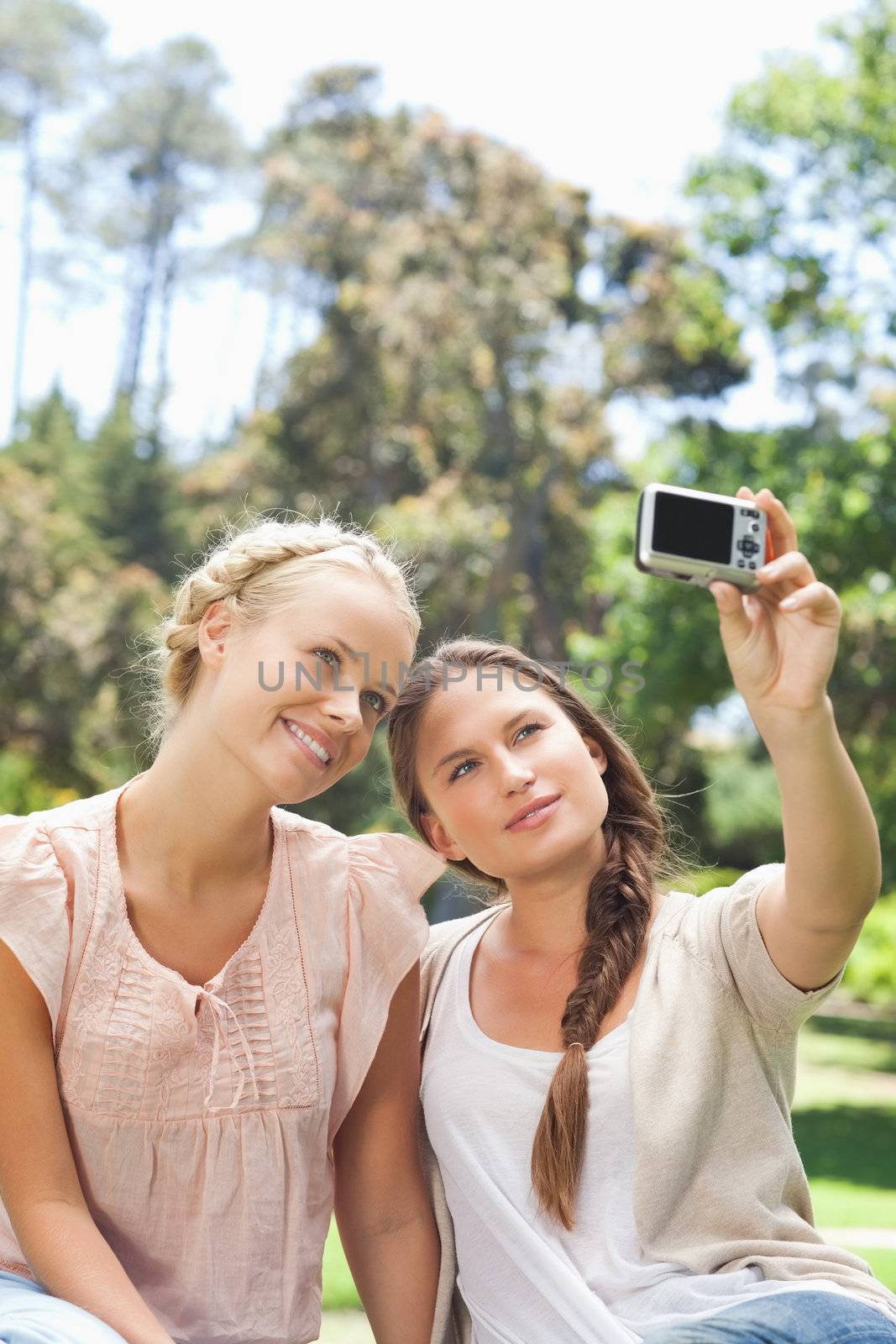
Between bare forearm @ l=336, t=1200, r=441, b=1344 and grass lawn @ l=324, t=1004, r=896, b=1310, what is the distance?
2746mm

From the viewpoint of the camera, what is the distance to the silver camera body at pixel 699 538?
6.77ft

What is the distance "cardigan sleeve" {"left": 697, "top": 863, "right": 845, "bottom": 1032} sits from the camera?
2.24 meters

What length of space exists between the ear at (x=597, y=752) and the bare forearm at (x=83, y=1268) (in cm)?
129

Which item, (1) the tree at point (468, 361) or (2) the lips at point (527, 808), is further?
(1) the tree at point (468, 361)

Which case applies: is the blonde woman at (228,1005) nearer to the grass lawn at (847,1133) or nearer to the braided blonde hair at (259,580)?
the braided blonde hair at (259,580)

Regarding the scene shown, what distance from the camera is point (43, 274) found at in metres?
33.4

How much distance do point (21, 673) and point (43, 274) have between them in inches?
657

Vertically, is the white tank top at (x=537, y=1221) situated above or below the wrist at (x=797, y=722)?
below

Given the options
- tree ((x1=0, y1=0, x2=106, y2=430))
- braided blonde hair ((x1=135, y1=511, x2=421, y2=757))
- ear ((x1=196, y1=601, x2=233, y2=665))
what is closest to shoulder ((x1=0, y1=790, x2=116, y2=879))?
braided blonde hair ((x1=135, y1=511, x2=421, y2=757))

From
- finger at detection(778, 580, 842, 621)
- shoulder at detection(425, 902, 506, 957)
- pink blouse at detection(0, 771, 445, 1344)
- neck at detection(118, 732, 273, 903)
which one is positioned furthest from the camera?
shoulder at detection(425, 902, 506, 957)

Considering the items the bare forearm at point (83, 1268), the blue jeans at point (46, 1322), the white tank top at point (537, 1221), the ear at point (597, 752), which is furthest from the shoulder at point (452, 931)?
the blue jeans at point (46, 1322)

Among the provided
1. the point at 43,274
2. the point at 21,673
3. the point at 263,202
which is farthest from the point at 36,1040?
the point at 43,274

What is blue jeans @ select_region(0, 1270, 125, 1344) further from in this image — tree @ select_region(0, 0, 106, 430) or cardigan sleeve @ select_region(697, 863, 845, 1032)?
tree @ select_region(0, 0, 106, 430)

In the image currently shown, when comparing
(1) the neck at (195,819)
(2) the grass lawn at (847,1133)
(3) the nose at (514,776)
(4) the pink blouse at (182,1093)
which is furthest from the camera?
(2) the grass lawn at (847,1133)
